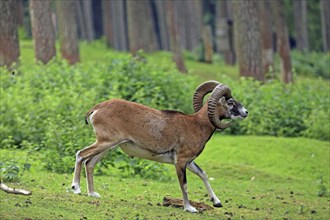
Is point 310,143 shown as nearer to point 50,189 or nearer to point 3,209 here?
point 50,189

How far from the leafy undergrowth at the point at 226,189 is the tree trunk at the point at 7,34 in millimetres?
7160

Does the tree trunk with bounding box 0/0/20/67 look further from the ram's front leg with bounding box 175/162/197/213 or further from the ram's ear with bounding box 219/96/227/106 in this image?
the ram's front leg with bounding box 175/162/197/213

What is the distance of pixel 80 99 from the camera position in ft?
62.4

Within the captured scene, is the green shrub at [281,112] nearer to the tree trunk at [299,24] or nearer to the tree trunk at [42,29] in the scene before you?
the tree trunk at [42,29]

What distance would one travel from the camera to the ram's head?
41.0ft

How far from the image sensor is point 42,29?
27.9 m

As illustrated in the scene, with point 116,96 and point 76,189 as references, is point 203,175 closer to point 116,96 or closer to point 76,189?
point 76,189

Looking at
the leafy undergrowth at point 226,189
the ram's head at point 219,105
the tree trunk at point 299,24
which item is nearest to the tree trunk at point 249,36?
the leafy undergrowth at point 226,189

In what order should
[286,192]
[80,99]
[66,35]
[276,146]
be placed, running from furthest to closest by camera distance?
Result: [66,35], [276,146], [80,99], [286,192]

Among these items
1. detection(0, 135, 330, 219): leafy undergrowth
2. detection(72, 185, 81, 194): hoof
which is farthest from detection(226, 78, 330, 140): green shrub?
detection(72, 185, 81, 194): hoof

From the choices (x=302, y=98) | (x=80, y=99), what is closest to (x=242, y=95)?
(x=302, y=98)

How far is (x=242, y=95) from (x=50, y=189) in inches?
426

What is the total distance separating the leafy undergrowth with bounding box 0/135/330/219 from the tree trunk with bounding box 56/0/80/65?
11818 millimetres

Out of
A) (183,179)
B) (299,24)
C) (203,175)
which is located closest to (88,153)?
(183,179)
